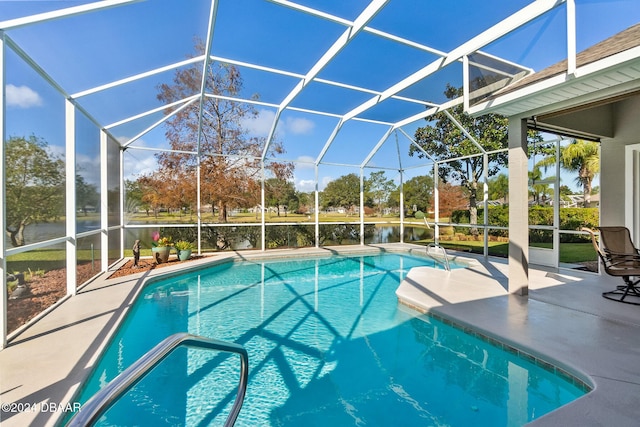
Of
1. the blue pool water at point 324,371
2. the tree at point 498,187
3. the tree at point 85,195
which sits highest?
the tree at point 498,187

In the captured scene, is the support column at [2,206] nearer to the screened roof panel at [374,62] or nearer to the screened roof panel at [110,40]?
the screened roof panel at [110,40]

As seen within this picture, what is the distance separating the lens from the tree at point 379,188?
13992mm

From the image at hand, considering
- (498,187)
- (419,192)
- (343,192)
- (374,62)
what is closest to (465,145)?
(498,187)

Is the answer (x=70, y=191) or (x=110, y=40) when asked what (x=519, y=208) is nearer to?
(x=110, y=40)

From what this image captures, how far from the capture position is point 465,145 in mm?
11867

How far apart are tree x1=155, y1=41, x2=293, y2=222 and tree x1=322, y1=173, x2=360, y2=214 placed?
1.85 m

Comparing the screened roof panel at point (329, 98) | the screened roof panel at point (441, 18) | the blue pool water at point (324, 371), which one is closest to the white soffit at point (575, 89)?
the screened roof panel at point (441, 18)

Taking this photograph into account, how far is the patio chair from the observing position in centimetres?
495

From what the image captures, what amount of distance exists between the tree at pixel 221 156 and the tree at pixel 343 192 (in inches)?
72.7

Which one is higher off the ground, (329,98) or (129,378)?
(329,98)

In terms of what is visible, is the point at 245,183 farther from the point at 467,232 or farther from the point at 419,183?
the point at 467,232

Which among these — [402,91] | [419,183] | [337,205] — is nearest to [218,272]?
[337,205]

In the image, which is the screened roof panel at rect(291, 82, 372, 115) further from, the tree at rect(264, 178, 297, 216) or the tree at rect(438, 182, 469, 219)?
the tree at rect(438, 182, 469, 219)

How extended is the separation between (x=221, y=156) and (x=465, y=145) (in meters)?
9.23
